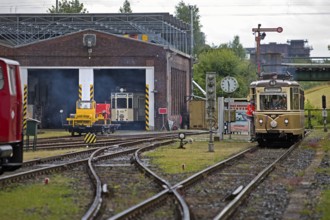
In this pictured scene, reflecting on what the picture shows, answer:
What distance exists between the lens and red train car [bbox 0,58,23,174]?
14.1 metres

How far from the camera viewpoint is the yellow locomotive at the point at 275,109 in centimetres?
3069

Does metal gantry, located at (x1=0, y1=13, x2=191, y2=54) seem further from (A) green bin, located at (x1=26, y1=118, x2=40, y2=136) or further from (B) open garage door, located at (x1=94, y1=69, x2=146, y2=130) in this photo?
(A) green bin, located at (x1=26, y1=118, x2=40, y2=136)

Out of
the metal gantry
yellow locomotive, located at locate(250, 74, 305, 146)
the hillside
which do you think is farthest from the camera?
the hillside

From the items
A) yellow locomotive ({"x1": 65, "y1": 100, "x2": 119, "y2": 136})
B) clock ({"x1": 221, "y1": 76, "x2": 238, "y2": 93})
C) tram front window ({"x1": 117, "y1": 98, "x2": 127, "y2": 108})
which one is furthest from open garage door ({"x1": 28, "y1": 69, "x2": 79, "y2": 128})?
clock ({"x1": 221, "y1": 76, "x2": 238, "y2": 93})

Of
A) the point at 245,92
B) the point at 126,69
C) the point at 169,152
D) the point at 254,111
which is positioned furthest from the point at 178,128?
the point at 169,152

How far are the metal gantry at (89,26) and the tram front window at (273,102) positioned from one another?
3695 cm

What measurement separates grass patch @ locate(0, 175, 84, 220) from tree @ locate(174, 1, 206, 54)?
344 ft

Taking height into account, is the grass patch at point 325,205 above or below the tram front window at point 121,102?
below

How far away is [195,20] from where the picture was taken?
130 metres

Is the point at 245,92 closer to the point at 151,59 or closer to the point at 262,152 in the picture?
the point at 151,59

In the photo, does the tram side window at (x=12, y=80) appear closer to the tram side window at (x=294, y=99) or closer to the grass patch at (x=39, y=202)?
the grass patch at (x=39, y=202)

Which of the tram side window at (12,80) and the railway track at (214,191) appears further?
the tram side window at (12,80)

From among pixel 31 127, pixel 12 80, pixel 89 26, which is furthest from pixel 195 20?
pixel 12 80

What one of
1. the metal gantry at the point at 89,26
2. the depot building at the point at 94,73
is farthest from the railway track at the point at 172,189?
the metal gantry at the point at 89,26
